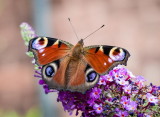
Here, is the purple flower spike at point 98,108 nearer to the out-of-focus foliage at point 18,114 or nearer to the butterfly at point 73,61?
the butterfly at point 73,61

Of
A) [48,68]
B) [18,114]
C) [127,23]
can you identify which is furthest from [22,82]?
[48,68]

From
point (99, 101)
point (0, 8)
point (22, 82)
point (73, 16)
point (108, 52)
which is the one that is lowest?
point (99, 101)

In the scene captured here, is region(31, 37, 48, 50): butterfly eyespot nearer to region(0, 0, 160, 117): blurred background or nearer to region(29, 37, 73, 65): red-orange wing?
region(29, 37, 73, 65): red-orange wing

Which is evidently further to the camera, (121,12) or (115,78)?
(121,12)

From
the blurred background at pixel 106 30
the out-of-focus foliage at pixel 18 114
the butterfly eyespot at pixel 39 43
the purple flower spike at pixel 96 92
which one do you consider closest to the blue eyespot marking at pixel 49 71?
the butterfly eyespot at pixel 39 43

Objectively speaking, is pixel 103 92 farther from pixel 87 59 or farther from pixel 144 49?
pixel 144 49

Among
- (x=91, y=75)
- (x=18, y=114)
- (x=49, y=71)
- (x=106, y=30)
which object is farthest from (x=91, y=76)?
(x=18, y=114)
